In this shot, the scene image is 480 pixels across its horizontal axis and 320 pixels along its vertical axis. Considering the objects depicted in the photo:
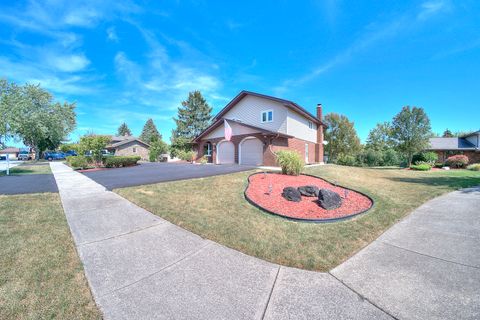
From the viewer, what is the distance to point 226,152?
20.1 metres

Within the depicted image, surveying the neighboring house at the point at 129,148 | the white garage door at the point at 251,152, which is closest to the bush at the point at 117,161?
the white garage door at the point at 251,152

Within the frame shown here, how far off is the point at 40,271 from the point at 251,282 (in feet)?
10.8

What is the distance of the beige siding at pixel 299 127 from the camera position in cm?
1865

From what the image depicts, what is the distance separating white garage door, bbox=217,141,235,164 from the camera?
19.5m

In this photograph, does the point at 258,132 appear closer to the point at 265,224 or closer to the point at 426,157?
the point at 265,224

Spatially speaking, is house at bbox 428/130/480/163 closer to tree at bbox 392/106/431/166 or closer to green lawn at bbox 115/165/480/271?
tree at bbox 392/106/431/166

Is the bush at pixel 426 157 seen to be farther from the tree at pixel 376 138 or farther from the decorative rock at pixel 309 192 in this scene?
the decorative rock at pixel 309 192

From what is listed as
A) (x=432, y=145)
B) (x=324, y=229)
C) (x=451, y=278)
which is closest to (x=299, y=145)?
(x=324, y=229)

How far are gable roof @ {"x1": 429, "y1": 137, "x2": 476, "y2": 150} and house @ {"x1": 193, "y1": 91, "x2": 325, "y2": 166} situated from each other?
21.3m

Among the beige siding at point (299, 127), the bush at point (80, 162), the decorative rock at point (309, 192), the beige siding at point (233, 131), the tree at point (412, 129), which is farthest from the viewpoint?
the tree at point (412, 129)

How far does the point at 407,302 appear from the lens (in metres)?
2.62

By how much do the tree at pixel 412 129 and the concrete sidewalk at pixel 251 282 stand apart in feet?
84.7

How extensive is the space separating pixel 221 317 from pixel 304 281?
4.68 feet

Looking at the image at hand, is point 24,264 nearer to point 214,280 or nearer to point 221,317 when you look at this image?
point 214,280
